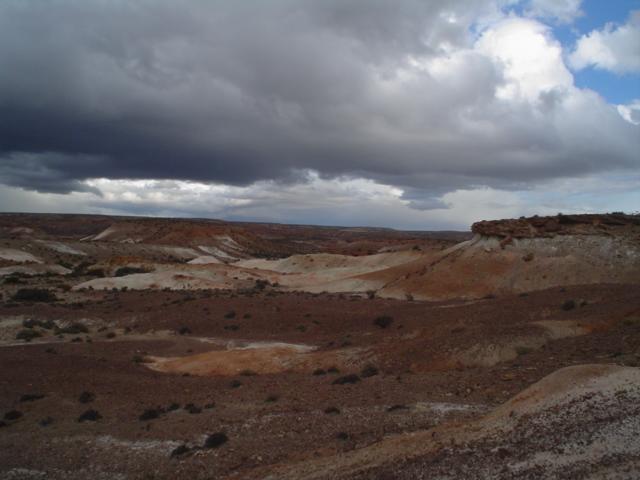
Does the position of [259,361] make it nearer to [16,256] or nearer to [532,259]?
[532,259]

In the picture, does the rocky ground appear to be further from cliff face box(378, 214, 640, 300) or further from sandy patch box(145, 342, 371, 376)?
cliff face box(378, 214, 640, 300)

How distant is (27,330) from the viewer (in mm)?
27828

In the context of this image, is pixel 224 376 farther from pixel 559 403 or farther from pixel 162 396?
pixel 559 403

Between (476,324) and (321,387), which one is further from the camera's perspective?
(476,324)

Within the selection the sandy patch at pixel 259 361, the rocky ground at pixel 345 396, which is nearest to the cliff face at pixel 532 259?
the rocky ground at pixel 345 396

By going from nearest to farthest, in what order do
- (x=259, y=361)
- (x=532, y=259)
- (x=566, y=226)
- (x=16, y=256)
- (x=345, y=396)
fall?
(x=345, y=396) → (x=259, y=361) → (x=532, y=259) → (x=566, y=226) → (x=16, y=256)

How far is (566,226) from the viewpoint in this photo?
127 ft

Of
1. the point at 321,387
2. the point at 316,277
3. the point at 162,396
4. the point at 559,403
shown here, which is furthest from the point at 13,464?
the point at 316,277

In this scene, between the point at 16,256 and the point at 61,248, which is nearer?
the point at 16,256

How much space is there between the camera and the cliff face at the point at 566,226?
119ft

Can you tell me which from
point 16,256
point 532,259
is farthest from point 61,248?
point 532,259

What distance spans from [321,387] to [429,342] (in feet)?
14.9

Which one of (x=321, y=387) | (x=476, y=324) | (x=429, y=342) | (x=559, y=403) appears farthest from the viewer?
(x=476, y=324)

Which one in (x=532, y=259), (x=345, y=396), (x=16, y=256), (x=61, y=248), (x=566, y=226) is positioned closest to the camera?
(x=345, y=396)
